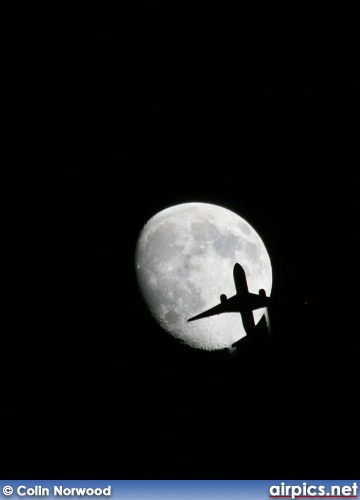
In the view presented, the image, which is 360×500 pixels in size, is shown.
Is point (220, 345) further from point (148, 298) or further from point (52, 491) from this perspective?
point (52, 491)

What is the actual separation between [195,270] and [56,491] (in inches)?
303

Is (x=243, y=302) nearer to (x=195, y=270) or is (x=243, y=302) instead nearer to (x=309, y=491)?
(x=195, y=270)

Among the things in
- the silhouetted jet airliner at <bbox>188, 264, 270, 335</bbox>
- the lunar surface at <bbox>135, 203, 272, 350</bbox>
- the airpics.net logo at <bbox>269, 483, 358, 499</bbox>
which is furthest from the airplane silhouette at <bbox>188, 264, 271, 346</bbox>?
the airpics.net logo at <bbox>269, 483, 358, 499</bbox>

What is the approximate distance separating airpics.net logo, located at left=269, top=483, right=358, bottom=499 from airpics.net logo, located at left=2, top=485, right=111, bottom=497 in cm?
463

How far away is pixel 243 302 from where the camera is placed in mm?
15047

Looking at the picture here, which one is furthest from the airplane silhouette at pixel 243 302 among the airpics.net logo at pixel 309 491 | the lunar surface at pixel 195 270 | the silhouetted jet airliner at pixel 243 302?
the airpics.net logo at pixel 309 491

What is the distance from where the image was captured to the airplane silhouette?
14.6 m

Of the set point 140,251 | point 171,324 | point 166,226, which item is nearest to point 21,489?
point 171,324

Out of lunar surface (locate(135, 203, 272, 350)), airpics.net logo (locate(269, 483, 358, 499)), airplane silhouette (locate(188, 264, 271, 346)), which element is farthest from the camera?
airplane silhouette (locate(188, 264, 271, 346))

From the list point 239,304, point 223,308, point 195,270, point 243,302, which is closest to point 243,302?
point 243,302

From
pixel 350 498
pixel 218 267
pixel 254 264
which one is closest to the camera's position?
pixel 350 498

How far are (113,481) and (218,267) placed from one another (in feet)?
23.9

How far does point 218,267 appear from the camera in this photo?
47.5 feet

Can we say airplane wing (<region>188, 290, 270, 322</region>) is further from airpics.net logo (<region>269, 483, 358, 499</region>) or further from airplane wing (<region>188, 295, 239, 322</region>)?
airpics.net logo (<region>269, 483, 358, 499</region>)
